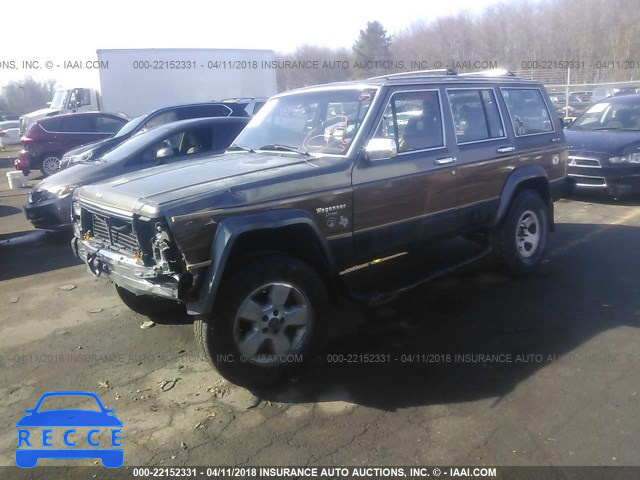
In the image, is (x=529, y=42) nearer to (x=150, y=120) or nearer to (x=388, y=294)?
(x=150, y=120)

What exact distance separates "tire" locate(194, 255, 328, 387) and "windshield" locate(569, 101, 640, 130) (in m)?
8.39

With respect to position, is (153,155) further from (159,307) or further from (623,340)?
(623,340)

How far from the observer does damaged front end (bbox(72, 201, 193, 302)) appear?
3.47m

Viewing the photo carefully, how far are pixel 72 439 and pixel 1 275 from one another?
4.12m

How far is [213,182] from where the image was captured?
152 inches

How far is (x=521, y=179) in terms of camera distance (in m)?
5.69

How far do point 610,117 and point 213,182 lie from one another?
911cm

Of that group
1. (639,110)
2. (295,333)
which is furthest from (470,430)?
(639,110)

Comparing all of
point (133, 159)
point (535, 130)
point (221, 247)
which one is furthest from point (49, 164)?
point (221, 247)

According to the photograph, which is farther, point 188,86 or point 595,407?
point 188,86

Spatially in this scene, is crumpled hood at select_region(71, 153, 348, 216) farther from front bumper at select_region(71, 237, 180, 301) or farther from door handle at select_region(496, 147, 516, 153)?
door handle at select_region(496, 147, 516, 153)

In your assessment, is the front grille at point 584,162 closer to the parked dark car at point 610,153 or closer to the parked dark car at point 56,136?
the parked dark car at point 610,153

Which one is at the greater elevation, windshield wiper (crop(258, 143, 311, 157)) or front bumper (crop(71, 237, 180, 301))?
windshield wiper (crop(258, 143, 311, 157))

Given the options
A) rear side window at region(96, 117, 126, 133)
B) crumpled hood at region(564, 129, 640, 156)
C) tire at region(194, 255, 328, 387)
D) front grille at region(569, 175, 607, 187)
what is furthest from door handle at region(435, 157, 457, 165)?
rear side window at region(96, 117, 126, 133)
